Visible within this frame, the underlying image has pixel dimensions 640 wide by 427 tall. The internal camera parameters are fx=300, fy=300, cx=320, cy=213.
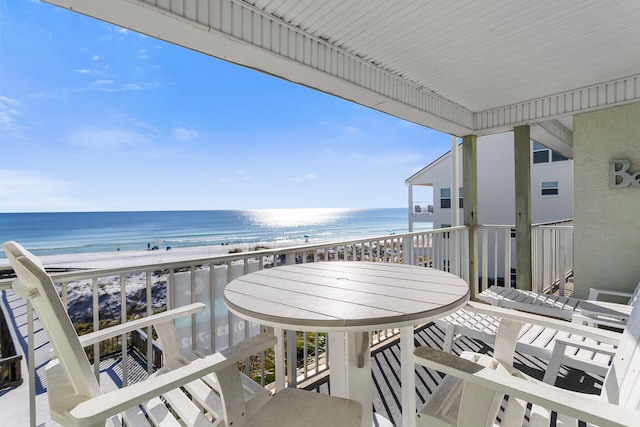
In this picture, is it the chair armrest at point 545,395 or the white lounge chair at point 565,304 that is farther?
the white lounge chair at point 565,304

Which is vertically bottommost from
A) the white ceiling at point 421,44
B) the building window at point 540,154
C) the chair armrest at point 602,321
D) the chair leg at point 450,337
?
the chair leg at point 450,337

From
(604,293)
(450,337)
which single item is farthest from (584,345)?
(604,293)

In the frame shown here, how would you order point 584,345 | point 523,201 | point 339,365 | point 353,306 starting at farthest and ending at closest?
point 523,201
point 584,345
point 339,365
point 353,306

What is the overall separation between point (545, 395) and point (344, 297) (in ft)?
2.37

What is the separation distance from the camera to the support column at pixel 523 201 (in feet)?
13.5

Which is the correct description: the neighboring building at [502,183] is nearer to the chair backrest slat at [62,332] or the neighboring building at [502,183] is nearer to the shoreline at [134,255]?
the shoreline at [134,255]

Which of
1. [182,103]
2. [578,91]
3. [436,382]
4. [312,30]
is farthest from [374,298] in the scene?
[182,103]

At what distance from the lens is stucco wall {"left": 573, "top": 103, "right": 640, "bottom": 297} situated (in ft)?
11.2

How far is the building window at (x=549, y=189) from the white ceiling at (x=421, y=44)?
842cm

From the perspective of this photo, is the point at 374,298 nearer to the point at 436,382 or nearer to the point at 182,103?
the point at 436,382

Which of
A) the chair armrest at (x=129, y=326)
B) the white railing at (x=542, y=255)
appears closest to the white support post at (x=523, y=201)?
the white railing at (x=542, y=255)

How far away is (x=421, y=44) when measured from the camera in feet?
8.54

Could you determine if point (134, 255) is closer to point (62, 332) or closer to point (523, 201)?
point (523, 201)

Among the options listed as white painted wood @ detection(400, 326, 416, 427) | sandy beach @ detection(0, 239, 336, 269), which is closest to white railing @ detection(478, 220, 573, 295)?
white painted wood @ detection(400, 326, 416, 427)
